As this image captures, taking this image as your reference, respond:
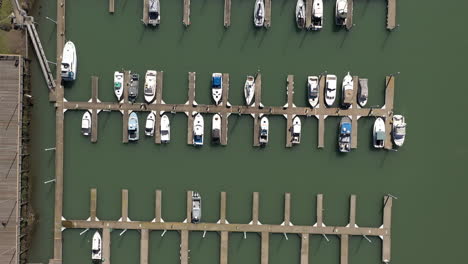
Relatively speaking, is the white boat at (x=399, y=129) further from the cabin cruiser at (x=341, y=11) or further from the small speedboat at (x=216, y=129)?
the small speedboat at (x=216, y=129)

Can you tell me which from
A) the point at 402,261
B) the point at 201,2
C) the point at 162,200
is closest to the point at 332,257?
the point at 402,261

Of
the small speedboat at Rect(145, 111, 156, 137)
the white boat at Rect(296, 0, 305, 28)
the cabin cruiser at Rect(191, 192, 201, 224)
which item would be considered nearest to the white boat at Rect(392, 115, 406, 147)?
the white boat at Rect(296, 0, 305, 28)

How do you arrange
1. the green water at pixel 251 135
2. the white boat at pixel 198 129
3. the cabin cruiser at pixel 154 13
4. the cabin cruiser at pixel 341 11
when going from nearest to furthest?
1. the cabin cruiser at pixel 154 13
2. the cabin cruiser at pixel 341 11
3. the white boat at pixel 198 129
4. the green water at pixel 251 135

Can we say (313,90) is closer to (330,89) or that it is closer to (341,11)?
(330,89)

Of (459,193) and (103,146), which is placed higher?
(103,146)

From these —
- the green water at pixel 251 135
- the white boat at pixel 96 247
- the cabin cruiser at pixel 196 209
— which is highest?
the green water at pixel 251 135

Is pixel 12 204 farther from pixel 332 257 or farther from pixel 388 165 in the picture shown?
pixel 388 165

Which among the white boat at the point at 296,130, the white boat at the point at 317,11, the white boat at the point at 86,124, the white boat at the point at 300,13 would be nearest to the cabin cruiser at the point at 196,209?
the white boat at the point at 296,130

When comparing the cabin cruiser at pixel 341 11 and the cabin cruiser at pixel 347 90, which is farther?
the cabin cruiser at pixel 341 11
